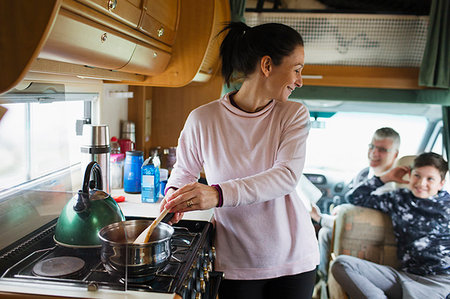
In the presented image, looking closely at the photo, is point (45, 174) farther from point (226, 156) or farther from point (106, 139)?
point (226, 156)

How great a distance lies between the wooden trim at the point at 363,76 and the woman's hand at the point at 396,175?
20.9 inches

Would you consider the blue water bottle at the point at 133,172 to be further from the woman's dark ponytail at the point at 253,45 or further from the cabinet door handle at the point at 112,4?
the cabinet door handle at the point at 112,4

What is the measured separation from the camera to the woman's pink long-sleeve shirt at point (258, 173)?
5.21 feet

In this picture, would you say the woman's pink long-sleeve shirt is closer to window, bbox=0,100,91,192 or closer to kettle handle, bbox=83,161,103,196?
kettle handle, bbox=83,161,103,196

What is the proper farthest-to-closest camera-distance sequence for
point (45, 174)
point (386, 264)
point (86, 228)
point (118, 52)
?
point (386, 264), point (45, 174), point (118, 52), point (86, 228)

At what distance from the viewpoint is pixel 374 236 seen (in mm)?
2727

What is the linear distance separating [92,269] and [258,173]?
0.65 meters

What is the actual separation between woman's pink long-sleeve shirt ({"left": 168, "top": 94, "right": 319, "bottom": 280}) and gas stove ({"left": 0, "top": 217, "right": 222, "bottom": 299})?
124mm

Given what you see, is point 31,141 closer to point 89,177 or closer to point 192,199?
point 89,177

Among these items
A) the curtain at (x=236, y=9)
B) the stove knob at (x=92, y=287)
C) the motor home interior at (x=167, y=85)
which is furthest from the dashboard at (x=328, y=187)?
the stove knob at (x=92, y=287)

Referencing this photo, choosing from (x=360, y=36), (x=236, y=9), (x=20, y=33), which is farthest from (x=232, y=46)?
(x=360, y=36)

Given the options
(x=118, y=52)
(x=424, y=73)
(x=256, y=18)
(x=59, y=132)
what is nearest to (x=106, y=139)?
(x=59, y=132)

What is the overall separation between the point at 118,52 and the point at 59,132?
435mm

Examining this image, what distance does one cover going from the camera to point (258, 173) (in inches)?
62.0
